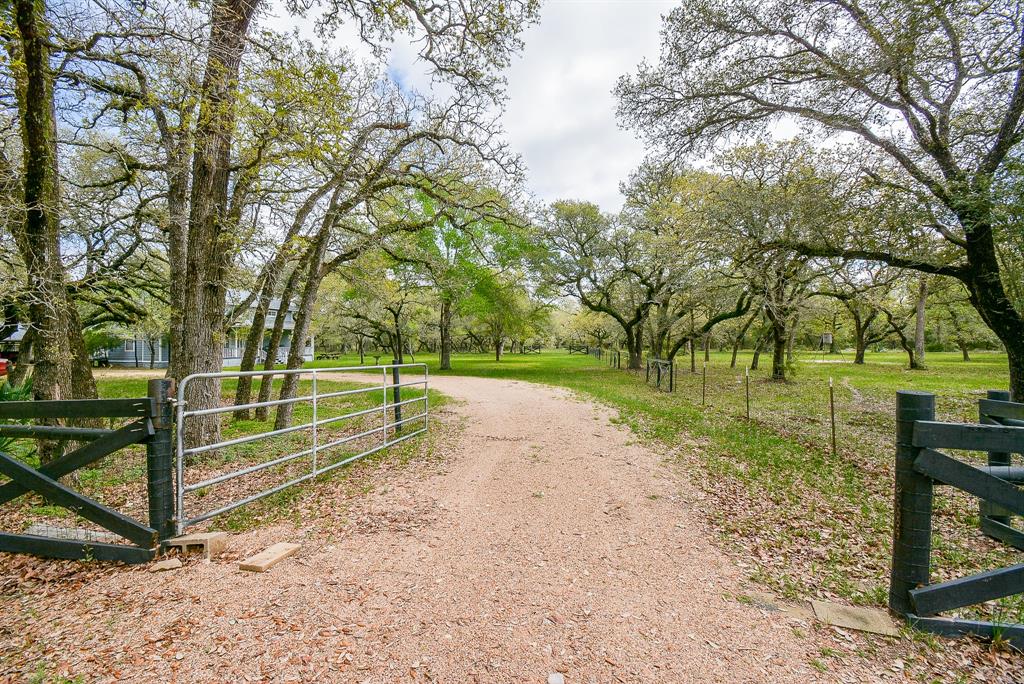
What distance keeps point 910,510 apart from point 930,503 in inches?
4.9

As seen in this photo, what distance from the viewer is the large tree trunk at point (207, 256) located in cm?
585

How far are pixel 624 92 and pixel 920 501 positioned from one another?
9901 mm

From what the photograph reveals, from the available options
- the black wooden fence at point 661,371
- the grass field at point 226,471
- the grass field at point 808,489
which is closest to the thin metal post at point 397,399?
the grass field at point 226,471

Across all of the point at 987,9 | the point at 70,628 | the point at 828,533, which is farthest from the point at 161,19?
the point at 987,9

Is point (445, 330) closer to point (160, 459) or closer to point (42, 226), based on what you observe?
point (42, 226)

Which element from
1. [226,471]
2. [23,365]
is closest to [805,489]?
[226,471]

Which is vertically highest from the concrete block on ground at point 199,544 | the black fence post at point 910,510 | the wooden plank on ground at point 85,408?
the wooden plank on ground at point 85,408

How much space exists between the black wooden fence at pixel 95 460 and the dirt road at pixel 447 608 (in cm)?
31

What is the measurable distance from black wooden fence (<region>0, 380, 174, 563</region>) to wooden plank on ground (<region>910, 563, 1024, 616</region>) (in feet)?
18.4

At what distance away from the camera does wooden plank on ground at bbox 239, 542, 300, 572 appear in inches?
131

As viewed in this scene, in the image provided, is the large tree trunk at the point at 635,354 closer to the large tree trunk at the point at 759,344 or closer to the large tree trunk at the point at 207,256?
the large tree trunk at the point at 759,344

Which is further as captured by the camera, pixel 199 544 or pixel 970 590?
pixel 199 544

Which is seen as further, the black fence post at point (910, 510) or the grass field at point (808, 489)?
the grass field at point (808, 489)

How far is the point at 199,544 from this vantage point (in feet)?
11.8
